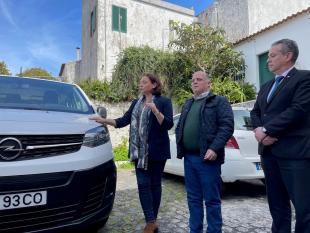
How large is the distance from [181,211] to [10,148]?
2.79m

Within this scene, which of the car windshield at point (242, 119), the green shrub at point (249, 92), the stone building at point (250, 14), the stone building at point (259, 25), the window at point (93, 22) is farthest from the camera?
the window at point (93, 22)

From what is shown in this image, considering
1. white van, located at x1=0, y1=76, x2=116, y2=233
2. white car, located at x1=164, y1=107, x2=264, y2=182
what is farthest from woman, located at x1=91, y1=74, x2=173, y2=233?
white car, located at x1=164, y1=107, x2=264, y2=182

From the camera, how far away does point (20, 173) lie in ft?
7.96

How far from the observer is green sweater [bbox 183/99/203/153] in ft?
10.3

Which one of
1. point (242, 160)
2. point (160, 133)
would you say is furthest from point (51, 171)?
point (242, 160)

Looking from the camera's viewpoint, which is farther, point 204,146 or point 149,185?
point 149,185

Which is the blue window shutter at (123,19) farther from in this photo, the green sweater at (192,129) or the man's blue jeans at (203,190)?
the man's blue jeans at (203,190)

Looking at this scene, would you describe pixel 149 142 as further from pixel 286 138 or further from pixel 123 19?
pixel 123 19

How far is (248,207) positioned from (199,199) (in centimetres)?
184

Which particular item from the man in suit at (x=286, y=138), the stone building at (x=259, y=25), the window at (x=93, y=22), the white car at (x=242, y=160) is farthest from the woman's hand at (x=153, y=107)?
the window at (x=93, y=22)

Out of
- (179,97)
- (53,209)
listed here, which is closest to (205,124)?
(53,209)

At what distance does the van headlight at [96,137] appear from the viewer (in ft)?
9.69

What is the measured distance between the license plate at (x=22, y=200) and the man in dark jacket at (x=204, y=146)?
1.46 m

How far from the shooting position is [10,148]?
2475mm
